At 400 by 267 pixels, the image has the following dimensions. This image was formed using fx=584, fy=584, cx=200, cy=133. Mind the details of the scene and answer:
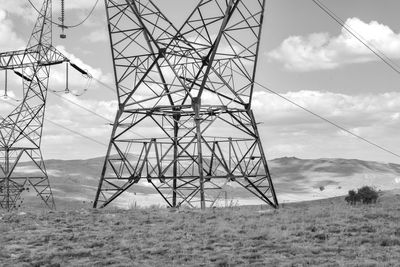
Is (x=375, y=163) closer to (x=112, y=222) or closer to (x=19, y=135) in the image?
(x=19, y=135)

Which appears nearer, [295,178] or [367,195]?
[367,195]

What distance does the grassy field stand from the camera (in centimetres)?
1370

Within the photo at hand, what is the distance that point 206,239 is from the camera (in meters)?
15.9

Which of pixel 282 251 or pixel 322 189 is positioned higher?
pixel 322 189

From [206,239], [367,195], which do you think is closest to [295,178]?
[367,195]

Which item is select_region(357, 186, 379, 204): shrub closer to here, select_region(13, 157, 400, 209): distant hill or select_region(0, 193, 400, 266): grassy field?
select_region(0, 193, 400, 266): grassy field

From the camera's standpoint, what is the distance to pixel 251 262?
13328mm

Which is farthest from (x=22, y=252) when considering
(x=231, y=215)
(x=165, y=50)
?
(x=165, y=50)

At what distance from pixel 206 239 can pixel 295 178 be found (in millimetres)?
148840

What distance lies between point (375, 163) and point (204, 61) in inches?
6816

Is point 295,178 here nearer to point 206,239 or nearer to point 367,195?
point 367,195

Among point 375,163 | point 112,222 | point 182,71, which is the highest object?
point 375,163

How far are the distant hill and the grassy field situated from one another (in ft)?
222

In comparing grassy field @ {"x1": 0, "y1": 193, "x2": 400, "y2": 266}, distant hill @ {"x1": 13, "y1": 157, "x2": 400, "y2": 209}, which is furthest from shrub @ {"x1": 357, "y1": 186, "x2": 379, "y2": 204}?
distant hill @ {"x1": 13, "y1": 157, "x2": 400, "y2": 209}
